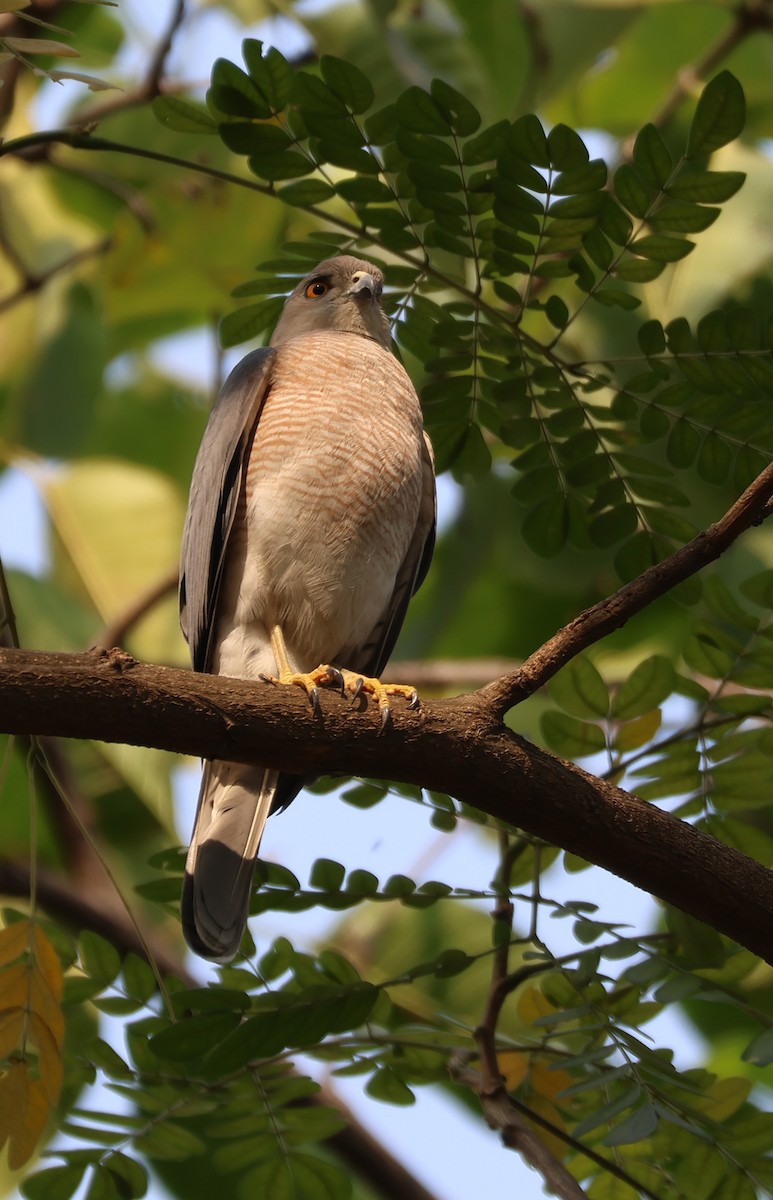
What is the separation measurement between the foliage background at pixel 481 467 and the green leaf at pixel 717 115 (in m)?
0.18

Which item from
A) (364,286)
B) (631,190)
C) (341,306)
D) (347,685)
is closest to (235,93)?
(631,190)

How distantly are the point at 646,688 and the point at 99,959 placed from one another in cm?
138

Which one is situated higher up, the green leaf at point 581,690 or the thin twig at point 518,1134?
the green leaf at point 581,690

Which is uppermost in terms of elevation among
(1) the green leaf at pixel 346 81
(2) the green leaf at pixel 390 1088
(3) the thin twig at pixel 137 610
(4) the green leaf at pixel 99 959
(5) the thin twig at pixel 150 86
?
(5) the thin twig at pixel 150 86

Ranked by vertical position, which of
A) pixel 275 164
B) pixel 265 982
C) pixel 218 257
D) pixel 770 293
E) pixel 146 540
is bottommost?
pixel 265 982

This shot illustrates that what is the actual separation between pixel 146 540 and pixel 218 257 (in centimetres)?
130

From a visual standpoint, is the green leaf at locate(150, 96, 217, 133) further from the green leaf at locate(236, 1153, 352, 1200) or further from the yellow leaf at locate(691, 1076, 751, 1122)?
the yellow leaf at locate(691, 1076, 751, 1122)

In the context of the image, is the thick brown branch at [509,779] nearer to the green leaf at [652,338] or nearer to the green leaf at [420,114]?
the green leaf at [652,338]

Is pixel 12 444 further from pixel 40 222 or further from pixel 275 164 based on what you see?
pixel 275 164

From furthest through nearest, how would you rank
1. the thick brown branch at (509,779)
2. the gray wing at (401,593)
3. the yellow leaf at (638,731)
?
the gray wing at (401,593), the yellow leaf at (638,731), the thick brown branch at (509,779)

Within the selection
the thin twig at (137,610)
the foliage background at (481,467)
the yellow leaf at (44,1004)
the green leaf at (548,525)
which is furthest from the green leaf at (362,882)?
the thin twig at (137,610)

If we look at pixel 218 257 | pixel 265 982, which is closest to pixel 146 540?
pixel 218 257

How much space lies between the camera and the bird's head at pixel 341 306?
4.61m

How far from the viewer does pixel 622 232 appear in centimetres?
313
